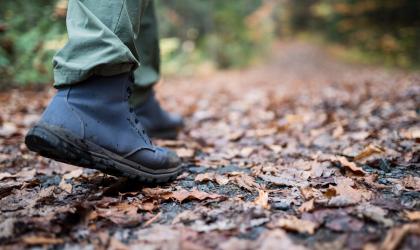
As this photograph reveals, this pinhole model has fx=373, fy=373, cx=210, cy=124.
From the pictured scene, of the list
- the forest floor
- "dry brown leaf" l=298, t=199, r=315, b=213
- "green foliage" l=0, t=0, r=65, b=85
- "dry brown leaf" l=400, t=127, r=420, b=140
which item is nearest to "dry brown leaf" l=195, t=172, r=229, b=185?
the forest floor

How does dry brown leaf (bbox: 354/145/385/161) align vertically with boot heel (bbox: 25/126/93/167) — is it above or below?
below

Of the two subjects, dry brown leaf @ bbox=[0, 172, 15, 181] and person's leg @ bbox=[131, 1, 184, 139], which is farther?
person's leg @ bbox=[131, 1, 184, 139]

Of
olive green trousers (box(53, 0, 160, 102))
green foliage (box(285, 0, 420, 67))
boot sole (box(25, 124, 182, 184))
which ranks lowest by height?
green foliage (box(285, 0, 420, 67))

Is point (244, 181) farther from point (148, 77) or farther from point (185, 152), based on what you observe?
point (148, 77)

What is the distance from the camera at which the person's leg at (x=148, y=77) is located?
2.09 m

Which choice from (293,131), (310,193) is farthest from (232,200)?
(293,131)

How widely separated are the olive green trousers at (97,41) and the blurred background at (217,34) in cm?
286

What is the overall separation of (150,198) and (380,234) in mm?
760

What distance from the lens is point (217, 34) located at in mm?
11477

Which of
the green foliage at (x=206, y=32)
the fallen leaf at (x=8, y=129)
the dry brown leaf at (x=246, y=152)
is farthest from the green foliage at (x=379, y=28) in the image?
the fallen leaf at (x=8, y=129)

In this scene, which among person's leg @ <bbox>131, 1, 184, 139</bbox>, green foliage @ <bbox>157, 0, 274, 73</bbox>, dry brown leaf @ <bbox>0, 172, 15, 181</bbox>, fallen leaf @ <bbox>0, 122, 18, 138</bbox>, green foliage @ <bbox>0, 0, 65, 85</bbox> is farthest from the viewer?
green foliage @ <bbox>157, 0, 274, 73</bbox>

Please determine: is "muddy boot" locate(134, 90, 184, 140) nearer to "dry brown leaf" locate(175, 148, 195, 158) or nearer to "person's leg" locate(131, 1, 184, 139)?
"person's leg" locate(131, 1, 184, 139)

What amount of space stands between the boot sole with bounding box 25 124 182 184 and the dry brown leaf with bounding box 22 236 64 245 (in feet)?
1.01

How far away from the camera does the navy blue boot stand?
1.25 metres
